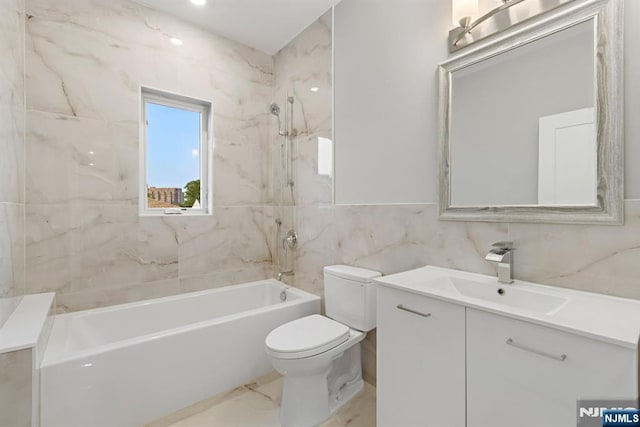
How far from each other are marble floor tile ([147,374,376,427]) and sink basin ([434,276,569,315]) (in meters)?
0.93

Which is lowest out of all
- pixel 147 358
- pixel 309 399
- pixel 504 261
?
pixel 309 399

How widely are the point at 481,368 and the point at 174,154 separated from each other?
2596 millimetres

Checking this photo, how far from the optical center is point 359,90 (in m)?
2.09

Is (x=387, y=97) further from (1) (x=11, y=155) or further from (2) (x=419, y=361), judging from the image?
(1) (x=11, y=155)

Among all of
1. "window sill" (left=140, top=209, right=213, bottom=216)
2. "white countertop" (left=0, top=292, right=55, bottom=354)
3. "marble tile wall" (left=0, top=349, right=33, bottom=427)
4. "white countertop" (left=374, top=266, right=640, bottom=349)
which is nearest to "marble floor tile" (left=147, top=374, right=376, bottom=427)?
"marble tile wall" (left=0, top=349, right=33, bottom=427)

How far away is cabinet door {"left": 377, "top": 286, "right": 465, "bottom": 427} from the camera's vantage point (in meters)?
1.10

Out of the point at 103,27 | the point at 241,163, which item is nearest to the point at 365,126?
the point at 241,163

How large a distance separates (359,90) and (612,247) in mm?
1610

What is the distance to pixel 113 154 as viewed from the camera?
6.93ft

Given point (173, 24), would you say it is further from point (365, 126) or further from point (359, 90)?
point (365, 126)

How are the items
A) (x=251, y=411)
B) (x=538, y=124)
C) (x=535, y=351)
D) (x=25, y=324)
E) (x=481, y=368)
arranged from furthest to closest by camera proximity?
(x=251, y=411) < (x=25, y=324) < (x=538, y=124) < (x=481, y=368) < (x=535, y=351)

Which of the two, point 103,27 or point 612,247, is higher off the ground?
point 103,27

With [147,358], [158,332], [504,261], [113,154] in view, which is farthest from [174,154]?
[504,261]

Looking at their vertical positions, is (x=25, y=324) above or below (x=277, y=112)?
below
